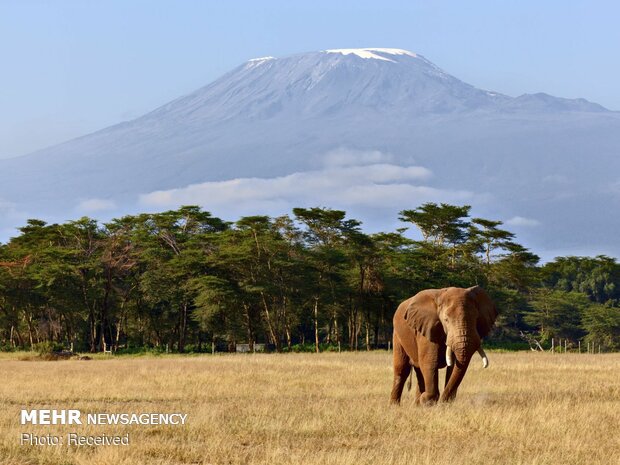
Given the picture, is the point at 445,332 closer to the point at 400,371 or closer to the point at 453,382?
the point at 453,382

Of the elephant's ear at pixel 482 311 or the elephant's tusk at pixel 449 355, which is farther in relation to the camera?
the elephant's ear at pixel 482 311

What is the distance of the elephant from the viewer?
19.0m

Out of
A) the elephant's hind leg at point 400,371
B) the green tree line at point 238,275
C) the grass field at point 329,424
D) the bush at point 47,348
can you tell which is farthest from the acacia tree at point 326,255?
the elephant's hind leg at point 400,371

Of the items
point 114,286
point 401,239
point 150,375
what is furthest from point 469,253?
point 150,375

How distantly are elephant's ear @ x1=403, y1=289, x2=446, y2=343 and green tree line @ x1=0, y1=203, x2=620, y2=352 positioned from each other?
46.6 meters

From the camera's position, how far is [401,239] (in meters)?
83.4

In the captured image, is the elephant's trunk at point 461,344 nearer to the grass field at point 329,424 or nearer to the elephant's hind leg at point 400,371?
the grass field at point 329,424

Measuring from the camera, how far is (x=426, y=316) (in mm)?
19703

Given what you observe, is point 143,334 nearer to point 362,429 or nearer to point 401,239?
point 401,239

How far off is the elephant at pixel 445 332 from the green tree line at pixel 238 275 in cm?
4664

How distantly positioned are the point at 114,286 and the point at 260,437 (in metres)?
62.4

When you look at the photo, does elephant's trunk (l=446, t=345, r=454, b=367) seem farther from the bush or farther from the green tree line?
the green tree line

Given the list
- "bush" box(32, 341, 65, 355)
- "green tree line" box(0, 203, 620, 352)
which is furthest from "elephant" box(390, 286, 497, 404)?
"green tree line" box(0, 203, 620, 352)

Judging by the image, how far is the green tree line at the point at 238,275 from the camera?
70.4 meters
